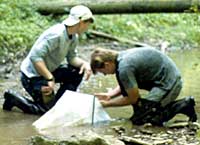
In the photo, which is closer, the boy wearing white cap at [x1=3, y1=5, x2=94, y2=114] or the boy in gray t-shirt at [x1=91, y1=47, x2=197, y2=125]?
the boy in gray t-shirt at [x1=91, y1=47, x2=197, y2=125]

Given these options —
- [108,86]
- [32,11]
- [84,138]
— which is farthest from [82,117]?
[32,11]

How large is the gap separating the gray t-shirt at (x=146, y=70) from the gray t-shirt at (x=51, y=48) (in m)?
0.82

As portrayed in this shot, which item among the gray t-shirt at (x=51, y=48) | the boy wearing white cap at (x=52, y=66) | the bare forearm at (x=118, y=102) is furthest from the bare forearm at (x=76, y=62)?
the bare forearm at (x=118, y=102)

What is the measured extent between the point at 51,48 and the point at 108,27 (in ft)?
27.4

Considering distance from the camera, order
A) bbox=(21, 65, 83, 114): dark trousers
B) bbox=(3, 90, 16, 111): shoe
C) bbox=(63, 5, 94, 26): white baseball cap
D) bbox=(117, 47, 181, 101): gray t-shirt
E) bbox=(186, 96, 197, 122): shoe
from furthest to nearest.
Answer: bbox=(3, 90, 16, 111): shoe → bbox=(21, 65, 83, 114): dark trousers → bbox=(63, 5, 94, 26): white baseball cap → bbox=(186, 96, 197, 122): shoe → bbox=(117, 47, 181, 101): gray t-shirt

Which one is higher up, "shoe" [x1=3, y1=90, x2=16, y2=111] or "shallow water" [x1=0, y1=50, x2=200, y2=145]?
"shoe" [x1=3, y1=90, x2=16, y2=111]

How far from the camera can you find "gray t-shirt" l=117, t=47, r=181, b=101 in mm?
6141

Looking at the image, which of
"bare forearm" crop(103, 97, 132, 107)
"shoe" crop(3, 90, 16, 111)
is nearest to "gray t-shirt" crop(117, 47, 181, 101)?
"bare forearm" crop(103, 97, 132, 107)

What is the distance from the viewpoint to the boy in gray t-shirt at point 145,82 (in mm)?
6160

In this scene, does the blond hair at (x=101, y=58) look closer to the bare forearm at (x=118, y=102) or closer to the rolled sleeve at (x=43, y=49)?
the bare forearm at (x=118, y=102)

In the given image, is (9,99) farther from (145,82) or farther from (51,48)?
(145,82)

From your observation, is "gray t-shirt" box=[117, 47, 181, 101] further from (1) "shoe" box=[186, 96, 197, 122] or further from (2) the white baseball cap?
(2) the white baseball cap

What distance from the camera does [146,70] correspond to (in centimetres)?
627

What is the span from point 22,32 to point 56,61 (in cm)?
466
